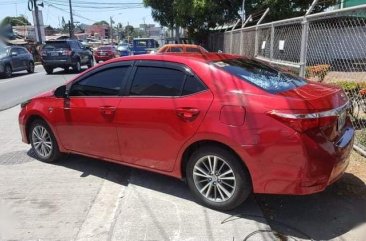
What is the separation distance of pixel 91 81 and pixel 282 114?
2.66 meters

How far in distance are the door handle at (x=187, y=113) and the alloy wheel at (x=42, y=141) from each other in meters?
2.45

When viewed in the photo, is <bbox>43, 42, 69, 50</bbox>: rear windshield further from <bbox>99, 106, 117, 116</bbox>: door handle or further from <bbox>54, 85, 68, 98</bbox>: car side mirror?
<bbox>99, 106, 117, 116</bbox>: door handle

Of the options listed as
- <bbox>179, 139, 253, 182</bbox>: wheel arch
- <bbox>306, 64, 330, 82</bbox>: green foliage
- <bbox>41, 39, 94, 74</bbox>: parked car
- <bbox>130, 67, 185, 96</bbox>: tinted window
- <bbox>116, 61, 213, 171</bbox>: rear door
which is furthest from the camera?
<bbox>41, 39, 94, 74</bbox>: parked car

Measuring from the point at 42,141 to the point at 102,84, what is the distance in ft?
5.00

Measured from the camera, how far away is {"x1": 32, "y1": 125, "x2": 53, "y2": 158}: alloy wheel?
20.3 ft

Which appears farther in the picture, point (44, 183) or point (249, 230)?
point (44, 183)

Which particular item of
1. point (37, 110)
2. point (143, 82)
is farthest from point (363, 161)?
point (37, 110)

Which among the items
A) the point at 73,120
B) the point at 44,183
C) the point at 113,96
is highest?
the point at 113,96

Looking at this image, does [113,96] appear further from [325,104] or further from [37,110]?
[325,104]

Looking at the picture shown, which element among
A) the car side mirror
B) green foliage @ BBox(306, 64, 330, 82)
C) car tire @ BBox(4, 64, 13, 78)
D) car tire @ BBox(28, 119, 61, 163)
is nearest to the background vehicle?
car tire @ BBox(4, 64, 13, 78)

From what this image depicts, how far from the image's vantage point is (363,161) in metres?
5.69

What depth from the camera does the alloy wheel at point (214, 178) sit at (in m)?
4.34

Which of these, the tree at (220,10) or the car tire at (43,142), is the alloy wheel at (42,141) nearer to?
the car tire at (43,142)

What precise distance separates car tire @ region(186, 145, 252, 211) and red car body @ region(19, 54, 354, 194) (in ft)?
0.37
